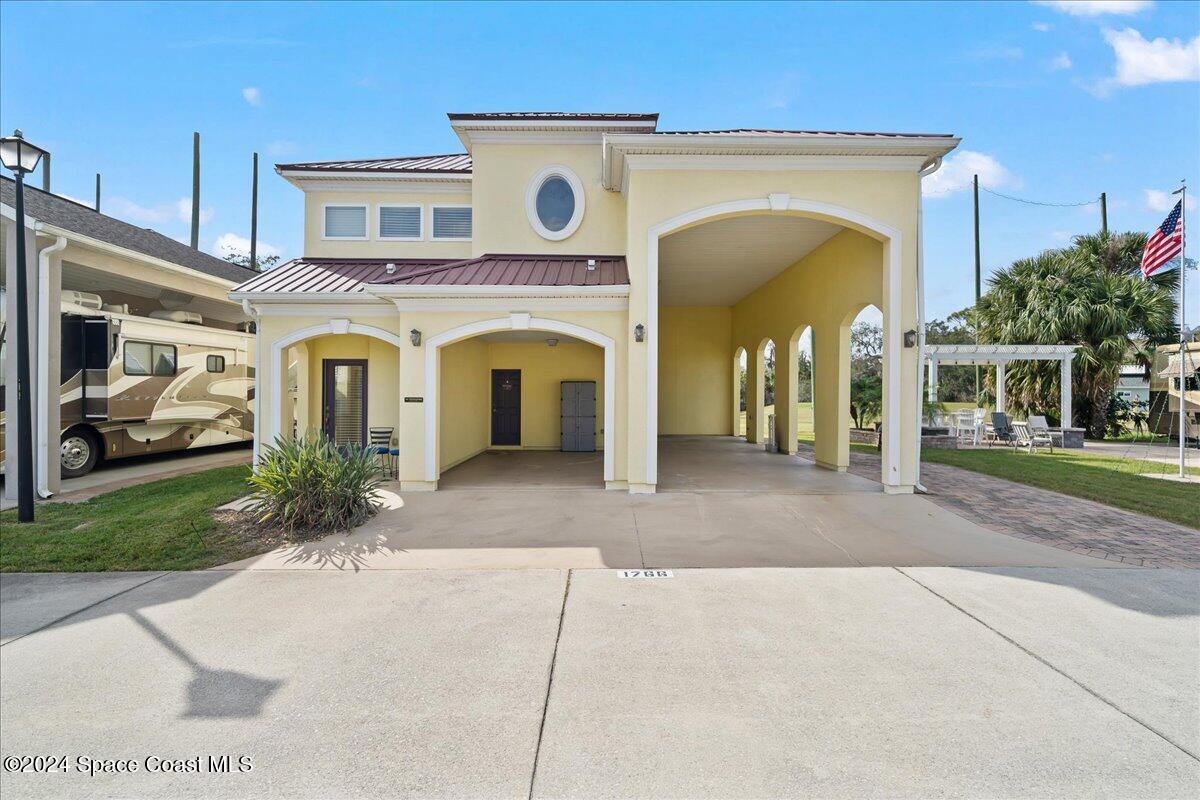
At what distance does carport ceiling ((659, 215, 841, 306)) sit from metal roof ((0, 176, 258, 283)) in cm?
1031

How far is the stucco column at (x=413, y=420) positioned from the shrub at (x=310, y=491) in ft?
5.79

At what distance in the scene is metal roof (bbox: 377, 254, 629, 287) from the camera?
9133mm

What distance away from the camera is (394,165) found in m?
12.3

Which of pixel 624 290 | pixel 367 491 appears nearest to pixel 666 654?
pixel 367 491

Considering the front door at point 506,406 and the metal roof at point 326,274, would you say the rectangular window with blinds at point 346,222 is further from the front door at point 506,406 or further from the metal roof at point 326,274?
the front door at point 506,406

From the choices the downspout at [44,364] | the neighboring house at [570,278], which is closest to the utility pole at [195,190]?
the neighboring house at [570,278]

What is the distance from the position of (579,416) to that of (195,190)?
2635 cm

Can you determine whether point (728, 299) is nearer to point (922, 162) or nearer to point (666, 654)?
point (922, 162)

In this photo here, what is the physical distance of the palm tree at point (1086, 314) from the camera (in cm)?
1684

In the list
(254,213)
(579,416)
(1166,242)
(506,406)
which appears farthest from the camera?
(254,213)

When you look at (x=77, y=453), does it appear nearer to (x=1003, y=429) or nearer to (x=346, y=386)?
(x=346, y=386)

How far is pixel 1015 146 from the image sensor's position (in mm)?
12219

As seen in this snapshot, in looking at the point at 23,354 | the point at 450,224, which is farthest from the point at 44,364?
the point at 450,224

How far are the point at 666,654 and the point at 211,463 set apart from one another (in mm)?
13026
